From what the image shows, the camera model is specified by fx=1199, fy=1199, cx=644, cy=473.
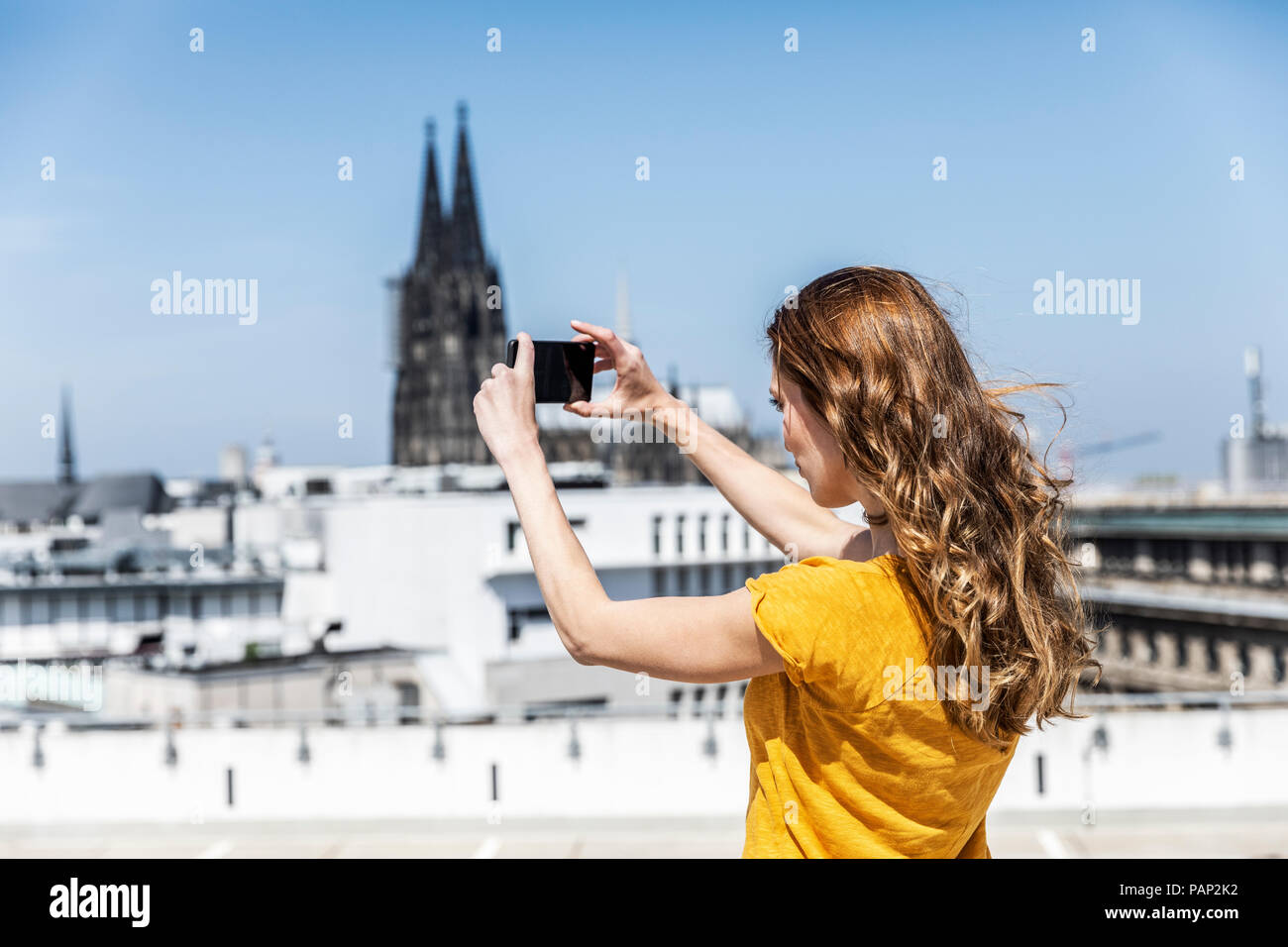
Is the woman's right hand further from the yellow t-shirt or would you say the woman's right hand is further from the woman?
the yellow t-shirt

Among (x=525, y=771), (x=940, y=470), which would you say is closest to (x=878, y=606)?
(x=940, y=470)

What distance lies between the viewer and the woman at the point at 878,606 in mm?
1143

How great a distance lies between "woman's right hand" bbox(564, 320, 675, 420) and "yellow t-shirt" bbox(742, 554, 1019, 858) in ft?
1.82

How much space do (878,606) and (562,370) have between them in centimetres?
53

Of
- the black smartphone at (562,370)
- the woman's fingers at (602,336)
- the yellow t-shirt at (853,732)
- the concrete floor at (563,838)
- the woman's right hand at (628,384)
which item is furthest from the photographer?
the concrete floor at (563,838)

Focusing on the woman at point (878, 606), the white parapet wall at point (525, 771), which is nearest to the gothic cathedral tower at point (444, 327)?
the white parapet wall at point (525, 771)

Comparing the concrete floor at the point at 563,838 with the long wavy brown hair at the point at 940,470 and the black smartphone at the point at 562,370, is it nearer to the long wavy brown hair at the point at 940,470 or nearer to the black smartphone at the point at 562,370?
the black smartphone at the point at 562,370

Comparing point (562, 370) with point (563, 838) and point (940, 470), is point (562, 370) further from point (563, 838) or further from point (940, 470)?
point (563, 838)

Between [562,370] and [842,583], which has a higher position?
[562,370]

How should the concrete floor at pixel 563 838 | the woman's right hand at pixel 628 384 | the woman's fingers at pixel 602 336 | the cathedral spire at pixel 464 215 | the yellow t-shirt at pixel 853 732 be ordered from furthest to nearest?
the cathedral spire at pixel 464 215 → the concrete floor at pixel 563 838 → the woman's right hand at pixel 628 384 → the woman's fingers at pixel 602 336 → the yellow t-shirt at pixel 853 732

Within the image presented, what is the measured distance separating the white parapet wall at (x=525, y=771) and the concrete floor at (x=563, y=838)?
13 cm

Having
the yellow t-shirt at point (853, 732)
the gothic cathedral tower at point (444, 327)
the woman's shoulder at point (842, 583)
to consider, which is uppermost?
the gothic cathedral tower at point (444, 327)

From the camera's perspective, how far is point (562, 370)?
58.4 inches
